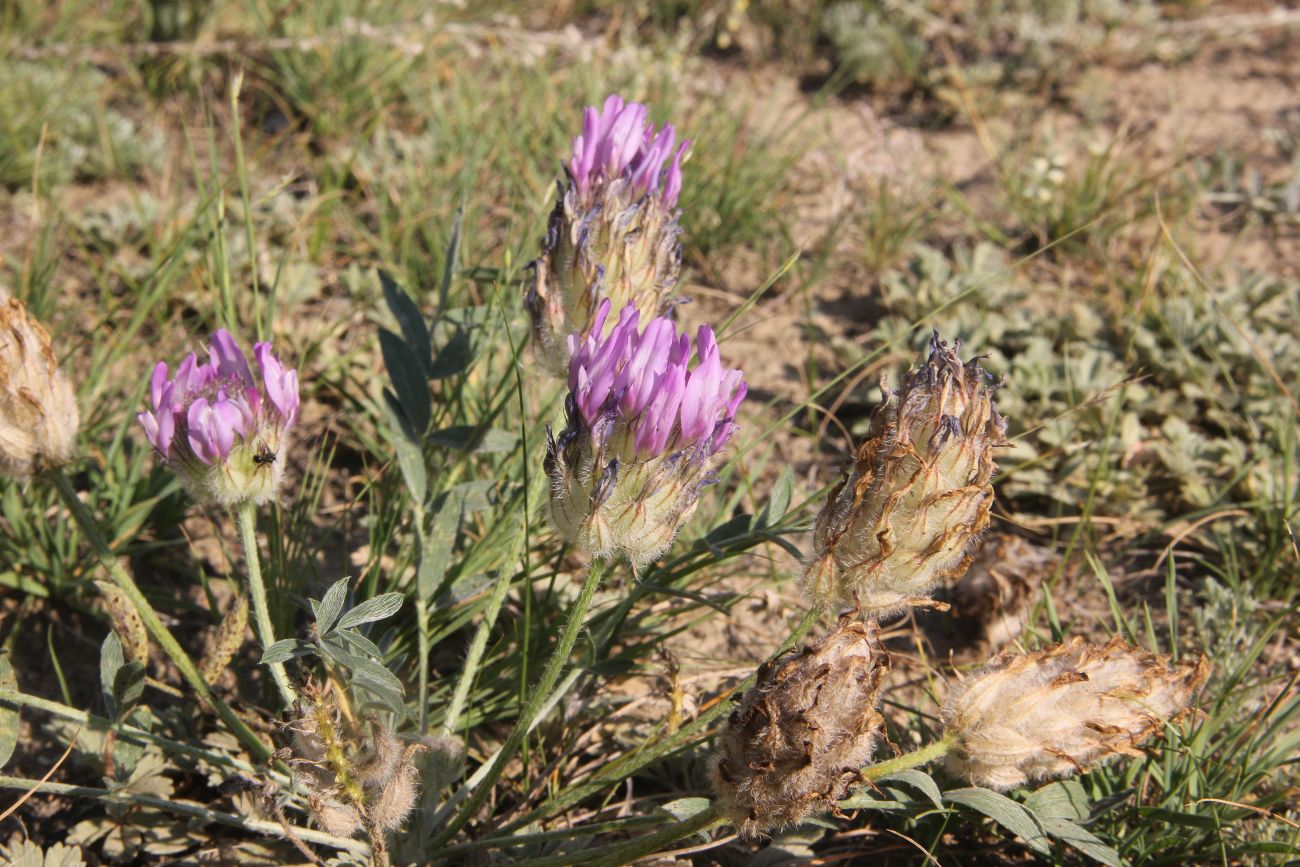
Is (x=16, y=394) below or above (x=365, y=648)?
above

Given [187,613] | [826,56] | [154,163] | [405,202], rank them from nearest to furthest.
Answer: [187,613] → [405,202] → [154,163] → [826,56]

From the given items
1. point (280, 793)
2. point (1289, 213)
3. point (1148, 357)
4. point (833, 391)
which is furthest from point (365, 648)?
point (1289, 213)

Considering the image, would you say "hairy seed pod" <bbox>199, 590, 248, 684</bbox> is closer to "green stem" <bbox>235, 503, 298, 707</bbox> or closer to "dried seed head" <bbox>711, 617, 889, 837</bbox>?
"green stem" <bbox>235, 503, 298, 707</bbox>

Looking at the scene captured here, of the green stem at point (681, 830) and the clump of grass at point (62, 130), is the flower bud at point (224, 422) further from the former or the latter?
the clump of grass at point (62, 130)

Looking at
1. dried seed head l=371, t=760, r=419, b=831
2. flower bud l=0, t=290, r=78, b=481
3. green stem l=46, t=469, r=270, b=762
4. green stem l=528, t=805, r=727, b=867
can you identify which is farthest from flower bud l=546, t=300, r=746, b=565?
flower bud l=0, t=290, r=78, b=481

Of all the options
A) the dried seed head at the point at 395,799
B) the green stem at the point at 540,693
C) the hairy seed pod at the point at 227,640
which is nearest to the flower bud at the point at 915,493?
the green stem at the point at 540,693

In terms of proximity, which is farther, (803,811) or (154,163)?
(154,163)

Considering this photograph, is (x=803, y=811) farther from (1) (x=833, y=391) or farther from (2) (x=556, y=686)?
(1) (x=833, y=391)

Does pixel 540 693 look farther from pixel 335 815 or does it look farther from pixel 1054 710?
pixel 1054 710
